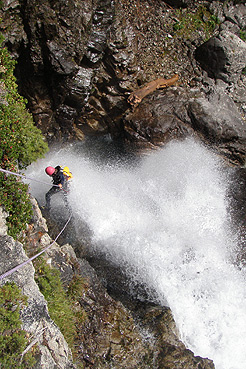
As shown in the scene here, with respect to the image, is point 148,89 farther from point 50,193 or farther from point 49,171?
point 50,193

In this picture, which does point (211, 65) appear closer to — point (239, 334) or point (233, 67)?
point (233, 67)

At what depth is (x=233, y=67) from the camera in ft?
51.5

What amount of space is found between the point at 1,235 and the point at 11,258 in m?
0.70

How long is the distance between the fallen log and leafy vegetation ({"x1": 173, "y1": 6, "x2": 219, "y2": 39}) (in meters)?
3.21

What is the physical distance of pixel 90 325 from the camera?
7.27m

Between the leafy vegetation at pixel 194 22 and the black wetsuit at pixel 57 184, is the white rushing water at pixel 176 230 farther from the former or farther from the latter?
the leafy vegetation at pixel 194 22

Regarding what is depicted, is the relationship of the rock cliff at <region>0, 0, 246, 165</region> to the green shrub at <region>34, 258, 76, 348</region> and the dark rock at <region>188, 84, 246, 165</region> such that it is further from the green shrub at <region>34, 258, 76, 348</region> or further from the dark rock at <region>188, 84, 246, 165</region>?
the green shrub at <region>34, 258, 76, 348</region>

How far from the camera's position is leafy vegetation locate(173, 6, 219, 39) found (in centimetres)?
1616

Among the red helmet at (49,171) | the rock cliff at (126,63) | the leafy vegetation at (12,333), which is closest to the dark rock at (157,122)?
the rock cliff at (126,63)

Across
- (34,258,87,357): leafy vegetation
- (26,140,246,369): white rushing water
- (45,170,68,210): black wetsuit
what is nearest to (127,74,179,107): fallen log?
(26,140,246,369): white rushing water

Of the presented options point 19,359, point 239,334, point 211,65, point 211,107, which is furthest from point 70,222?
point 211,65

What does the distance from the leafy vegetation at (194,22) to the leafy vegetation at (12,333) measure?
16058 mm

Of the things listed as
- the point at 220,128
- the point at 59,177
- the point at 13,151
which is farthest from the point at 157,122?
the point at 13,151

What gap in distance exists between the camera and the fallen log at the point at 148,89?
529 inches
